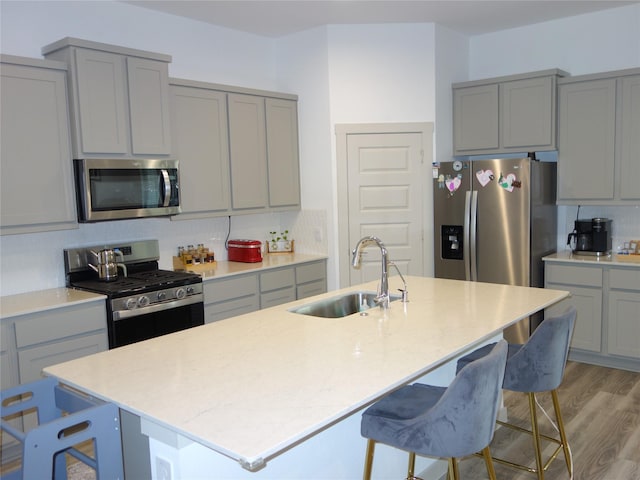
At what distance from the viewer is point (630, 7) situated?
455cm

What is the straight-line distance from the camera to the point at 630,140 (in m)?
4.33

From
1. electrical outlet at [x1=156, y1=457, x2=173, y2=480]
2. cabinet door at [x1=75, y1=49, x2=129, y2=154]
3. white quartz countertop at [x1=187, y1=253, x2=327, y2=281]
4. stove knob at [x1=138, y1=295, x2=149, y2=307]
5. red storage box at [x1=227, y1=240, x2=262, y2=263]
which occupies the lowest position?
electrical outlet at [x1=156, y1=457, x2=173, y2=480]

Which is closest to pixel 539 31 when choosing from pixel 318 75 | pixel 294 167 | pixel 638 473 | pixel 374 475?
pixel 318 75

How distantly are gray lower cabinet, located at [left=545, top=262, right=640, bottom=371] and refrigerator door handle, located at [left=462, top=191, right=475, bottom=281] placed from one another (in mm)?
643

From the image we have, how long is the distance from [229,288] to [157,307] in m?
0.70

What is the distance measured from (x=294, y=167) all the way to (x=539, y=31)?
8.53 ft

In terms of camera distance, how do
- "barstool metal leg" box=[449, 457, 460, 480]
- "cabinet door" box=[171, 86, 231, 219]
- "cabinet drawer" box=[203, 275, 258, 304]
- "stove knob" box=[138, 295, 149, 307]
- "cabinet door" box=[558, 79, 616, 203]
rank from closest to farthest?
"barstool metal leg" box=[449, 457, 460, 480] < "stove knob" box=[138, 295, 149, 307] < "cabinet drawer" box=[203, 275, 258, 304] < "cabinet door" box=[171, 86, 231, 219] < "cabinet door" box=[558, 79, 616, 203]

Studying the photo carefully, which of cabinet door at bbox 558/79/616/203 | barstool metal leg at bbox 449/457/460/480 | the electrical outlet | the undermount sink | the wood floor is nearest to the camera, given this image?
the electrical outlet

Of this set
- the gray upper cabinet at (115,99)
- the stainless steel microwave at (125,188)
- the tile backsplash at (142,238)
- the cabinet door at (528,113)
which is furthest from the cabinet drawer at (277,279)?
the cabinet door at (528,113)

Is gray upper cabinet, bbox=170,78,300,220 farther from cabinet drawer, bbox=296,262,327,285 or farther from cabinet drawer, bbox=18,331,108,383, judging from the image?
cabinet drawer, bbox=18,331,108,383

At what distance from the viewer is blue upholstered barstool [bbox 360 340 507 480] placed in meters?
1.78

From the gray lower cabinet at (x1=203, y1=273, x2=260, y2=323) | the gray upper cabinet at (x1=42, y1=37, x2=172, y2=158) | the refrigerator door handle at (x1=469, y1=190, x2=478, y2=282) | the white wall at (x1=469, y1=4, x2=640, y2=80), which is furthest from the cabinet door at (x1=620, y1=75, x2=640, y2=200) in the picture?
the gray upper cabinet at (x1=42, y1=37, x2=172, y2=158)

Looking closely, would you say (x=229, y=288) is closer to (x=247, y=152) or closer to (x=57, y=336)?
(x=247, y=152)

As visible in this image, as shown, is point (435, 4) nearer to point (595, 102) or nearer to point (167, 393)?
point (595, 102)
